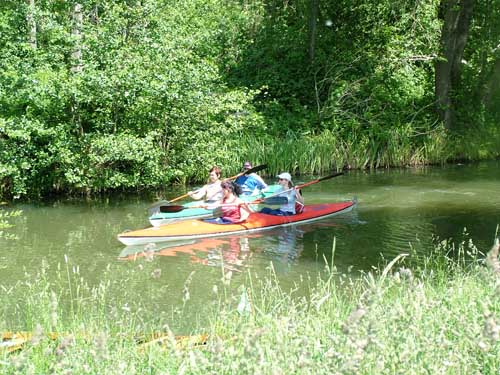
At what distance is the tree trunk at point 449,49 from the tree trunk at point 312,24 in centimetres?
403

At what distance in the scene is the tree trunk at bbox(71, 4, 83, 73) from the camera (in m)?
14.3

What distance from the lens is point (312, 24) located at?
2262cm

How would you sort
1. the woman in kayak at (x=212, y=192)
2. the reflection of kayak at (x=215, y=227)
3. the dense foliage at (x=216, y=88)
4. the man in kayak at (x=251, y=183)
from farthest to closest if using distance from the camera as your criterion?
1. the dense foliage at (x=216, y=88)
2. the man in kayak at (x=251, y=183)
3. the woman in kayak at (x=212, y=192)
4. the reflection of kayak at (x=215, y=227)

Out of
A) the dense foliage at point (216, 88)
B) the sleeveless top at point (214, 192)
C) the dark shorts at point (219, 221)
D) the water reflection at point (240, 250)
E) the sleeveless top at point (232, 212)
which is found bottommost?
the water reflection at point (240, 250)

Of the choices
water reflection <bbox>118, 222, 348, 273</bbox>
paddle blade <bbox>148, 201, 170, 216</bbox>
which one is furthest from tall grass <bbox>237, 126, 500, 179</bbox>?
water reflection <bbox>118, 222, 348, 273</bbox>

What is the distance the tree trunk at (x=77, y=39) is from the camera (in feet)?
46.9

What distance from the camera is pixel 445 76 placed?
2192 cm

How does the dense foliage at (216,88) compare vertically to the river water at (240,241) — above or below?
above

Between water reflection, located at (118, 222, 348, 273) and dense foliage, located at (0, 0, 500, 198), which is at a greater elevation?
dense foliage, located at (0, 0, 500, 198)

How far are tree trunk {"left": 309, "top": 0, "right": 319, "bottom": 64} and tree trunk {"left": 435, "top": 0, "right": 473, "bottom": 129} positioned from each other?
13.2ft

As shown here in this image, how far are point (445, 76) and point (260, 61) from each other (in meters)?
6.08

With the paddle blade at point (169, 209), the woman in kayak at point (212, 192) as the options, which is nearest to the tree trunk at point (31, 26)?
the woman in kayak at point (212, 192)

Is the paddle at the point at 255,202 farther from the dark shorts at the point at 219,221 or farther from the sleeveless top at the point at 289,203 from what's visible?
the dark shorts at the point at 219,221

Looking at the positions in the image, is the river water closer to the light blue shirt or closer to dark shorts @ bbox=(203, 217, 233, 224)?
dark shorts @ bbox=(203, 217, 233, 224)
